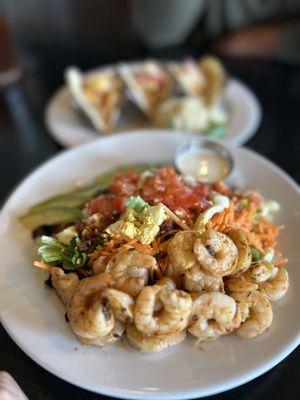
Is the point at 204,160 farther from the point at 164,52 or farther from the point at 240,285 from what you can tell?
the point at 164,52

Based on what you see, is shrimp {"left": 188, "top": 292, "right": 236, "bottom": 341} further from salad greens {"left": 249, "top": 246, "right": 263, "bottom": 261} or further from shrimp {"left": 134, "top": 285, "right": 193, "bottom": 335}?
salad greens {"left": 249, "top": 246, "right": 263, "bottom": 261}

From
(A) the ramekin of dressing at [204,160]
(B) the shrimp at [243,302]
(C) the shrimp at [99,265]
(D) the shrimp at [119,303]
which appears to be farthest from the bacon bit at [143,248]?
(A) the ramekin of dressing at [204,160]

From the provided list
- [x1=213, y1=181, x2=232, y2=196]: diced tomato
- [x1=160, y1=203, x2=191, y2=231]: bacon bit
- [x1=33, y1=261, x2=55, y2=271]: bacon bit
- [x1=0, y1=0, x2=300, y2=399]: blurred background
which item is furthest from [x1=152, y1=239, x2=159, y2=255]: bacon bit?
[x1=0, y1=0, x2=300, y2=399]: blurred background

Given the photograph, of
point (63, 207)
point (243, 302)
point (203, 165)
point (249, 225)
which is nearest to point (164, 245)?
point (243, 302)

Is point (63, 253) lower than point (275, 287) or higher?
higher

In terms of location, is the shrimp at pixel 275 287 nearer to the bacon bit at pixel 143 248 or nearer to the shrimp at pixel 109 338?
the bacon bit at pixel 143 248

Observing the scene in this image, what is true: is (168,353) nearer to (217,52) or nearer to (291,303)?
(291,303)

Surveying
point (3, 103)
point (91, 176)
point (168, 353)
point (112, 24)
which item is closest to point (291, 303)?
point (168, 353)
